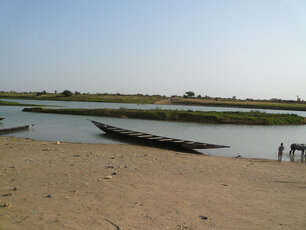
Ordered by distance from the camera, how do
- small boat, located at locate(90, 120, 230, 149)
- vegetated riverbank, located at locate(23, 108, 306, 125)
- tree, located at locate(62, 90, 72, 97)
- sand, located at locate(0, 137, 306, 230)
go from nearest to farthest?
1. sand, located at locate(0, 137, 306, 230)
2. small boat, located at locate(90, 120, 230, 149)
3. vegetated riverbank, located at locate(23, 108, 306, 125)
4. tree, located at locate(62, 90, 72, 97)

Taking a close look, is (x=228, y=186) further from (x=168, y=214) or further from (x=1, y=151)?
(x=1, y=151)

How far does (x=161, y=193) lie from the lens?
779 centimetres

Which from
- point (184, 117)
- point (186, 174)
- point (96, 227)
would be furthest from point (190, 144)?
point (184, 117)

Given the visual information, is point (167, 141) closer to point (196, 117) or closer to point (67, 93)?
point (196, 117)

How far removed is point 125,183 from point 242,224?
387 cm

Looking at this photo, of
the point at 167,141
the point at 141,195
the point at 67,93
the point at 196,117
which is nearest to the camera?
the point at 141,195

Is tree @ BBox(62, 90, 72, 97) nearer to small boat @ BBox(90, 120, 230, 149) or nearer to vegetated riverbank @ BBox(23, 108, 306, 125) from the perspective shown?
vegetated riverbank @ BBox(23, 108, 306, 125)

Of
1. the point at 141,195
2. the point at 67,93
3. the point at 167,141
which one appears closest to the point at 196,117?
the point at 167,141

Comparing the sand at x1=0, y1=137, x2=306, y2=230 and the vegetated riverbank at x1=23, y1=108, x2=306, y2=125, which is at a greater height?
the vegetated riverbank at x1=23, y1=108, x2=306, y2=125

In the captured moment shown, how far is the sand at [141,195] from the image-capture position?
19.0ft

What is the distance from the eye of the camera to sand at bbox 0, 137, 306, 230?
579cm

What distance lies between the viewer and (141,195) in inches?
294

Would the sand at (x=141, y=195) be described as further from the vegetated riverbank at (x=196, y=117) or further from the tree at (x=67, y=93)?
the tree at (x=67, y=93)

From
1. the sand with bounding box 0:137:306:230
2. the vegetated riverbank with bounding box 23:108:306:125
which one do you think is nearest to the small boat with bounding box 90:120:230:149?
the sand with bounding box 0:137:306:230
